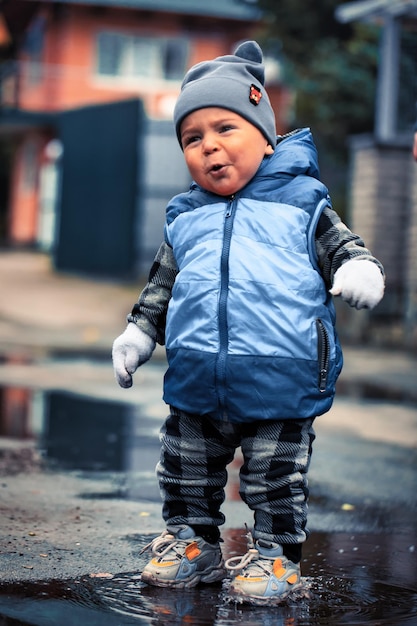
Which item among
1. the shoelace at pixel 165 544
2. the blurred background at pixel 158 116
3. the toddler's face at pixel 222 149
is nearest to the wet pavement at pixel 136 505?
the shoelace at pixel 165 544

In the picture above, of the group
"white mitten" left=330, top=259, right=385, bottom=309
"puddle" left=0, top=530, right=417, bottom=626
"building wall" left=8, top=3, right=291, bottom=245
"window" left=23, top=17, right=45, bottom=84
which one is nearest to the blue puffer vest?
"white mitten" left=330, top=259, right=385, bottom=309

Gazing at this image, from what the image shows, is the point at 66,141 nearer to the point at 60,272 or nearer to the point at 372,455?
the point at 60,272

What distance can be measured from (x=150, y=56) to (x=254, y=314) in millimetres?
28426

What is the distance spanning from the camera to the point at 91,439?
641 centimetres

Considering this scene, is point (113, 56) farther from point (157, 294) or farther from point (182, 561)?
point (182, 561)

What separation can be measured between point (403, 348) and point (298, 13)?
12.4m

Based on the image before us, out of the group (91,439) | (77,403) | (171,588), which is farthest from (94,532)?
(77,403)

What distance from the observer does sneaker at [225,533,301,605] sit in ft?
11.2

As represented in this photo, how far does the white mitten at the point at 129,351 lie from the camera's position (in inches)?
147

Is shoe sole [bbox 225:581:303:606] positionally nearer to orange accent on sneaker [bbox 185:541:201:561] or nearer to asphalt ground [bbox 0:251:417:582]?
orange accent on sneaker [bbox 185:541:201:561]

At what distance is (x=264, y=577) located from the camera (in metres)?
3.43

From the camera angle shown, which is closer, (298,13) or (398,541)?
(398,541)

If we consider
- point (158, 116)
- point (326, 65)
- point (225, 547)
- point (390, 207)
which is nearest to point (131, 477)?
point (225, 547)

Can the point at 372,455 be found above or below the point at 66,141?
below
